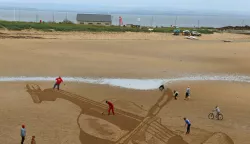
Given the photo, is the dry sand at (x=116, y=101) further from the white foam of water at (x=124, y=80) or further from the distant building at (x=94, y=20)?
the distant building at (x=94, y=20)

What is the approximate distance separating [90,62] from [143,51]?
37.7 ft

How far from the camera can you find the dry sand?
17938 millimetres

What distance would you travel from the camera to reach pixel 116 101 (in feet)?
77.0

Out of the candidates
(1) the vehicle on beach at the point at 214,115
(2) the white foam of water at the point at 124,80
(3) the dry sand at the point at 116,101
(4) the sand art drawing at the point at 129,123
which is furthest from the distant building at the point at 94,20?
(1) the vehicle on beach at the point at 214,115

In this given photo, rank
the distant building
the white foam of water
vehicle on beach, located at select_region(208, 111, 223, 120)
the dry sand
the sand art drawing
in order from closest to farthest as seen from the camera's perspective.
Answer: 1. the sand art drawing
2. the dry sand
3. vehicle on beach, located at select_region(208, 111, 223, 120)
4. the white foam of water
5. the distant building

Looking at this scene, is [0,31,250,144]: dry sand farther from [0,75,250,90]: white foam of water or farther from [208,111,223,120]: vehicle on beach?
[0,75,250,90]: white foam of water

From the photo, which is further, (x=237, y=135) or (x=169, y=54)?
(x=169, y=54)

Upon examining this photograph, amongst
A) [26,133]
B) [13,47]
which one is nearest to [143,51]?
[13,47]

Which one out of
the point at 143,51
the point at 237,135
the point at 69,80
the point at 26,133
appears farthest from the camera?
the point at 143,51

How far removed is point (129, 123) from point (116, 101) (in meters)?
4.21

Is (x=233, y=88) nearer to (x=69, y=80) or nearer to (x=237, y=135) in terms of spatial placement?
(x=237, y=135)

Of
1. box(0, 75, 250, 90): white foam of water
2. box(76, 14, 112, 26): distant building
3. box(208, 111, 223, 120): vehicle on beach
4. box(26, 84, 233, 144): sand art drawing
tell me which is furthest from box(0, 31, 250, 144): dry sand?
box(76, 14, 112, 26): distant building

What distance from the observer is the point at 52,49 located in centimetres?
4269

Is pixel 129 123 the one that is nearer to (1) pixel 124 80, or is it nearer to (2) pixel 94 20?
(1) pixel 124 80
